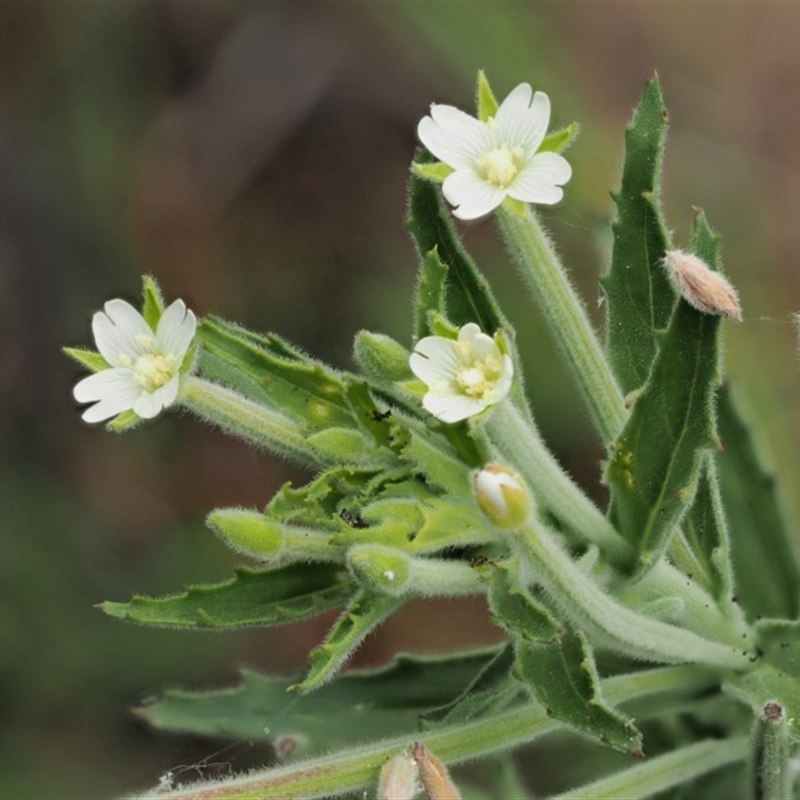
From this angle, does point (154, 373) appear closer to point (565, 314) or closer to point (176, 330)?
point (176, 330)

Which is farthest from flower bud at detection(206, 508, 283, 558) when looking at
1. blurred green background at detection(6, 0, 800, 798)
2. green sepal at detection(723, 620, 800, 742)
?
blurred green background at detection(6, 0, 800, 798)

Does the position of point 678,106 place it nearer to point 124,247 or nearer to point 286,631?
point 124,247

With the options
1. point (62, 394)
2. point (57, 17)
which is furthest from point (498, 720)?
point (57, 17)

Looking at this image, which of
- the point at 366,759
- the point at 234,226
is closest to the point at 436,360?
the point at 366,759

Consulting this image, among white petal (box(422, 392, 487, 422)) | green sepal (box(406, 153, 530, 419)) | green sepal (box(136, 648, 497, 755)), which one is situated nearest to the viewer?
white petal (box(422, 392, 487, 422))

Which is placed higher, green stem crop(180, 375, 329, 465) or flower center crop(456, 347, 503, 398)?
green stem crop(180, 375, 329, 465)

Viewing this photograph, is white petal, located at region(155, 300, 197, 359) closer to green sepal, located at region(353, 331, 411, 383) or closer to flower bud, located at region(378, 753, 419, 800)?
green sepal, located at region(353, 331, 411, 383)
